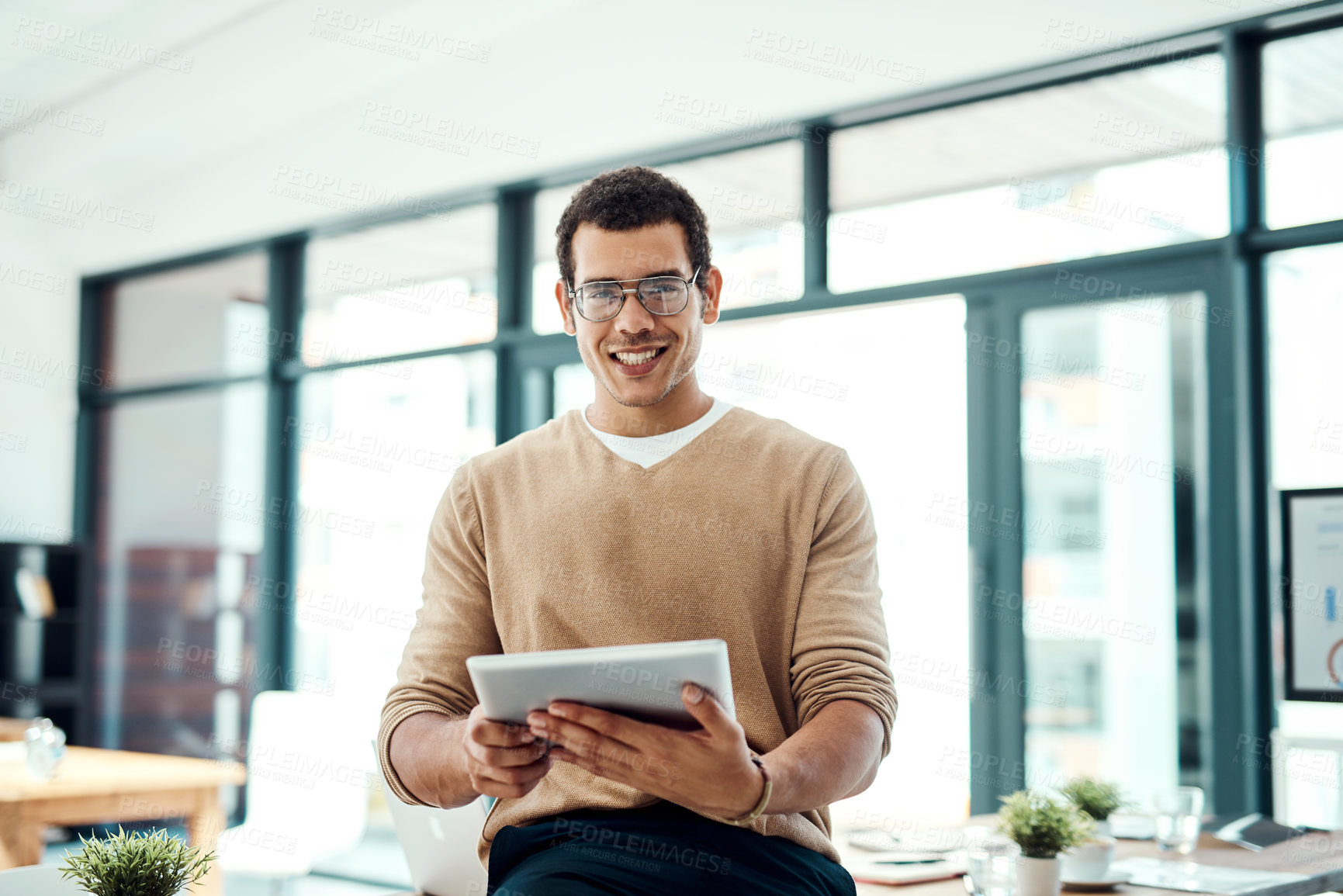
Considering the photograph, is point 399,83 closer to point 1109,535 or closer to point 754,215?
point 754,215

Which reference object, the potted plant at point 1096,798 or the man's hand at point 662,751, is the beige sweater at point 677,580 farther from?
the potted plant at point 1096,798

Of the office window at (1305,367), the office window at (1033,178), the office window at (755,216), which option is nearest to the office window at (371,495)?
the office window at (755,216)

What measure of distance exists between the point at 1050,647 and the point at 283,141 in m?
3.91

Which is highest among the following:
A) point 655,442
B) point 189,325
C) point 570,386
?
point 189,325

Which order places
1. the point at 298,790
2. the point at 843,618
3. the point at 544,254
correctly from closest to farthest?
the point at 843,618 < the point at 298,790 < the point at 544,254

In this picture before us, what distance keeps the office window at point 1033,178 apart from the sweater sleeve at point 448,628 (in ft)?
8.32

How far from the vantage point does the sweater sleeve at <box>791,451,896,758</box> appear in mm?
1535

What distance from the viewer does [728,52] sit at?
→ 432cm

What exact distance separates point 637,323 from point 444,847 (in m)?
0.94

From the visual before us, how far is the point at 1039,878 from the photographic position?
5.97 feet

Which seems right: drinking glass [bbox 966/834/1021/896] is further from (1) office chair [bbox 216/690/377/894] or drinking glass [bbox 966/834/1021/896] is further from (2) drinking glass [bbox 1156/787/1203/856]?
(1) office chair [bbox 216/690/377/894]

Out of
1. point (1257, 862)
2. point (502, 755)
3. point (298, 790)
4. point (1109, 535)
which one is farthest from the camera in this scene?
point (298, 790)

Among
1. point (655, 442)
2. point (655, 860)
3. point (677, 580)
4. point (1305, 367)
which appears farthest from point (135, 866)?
point (1305, 367)

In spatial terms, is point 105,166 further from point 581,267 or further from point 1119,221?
point 581,267
